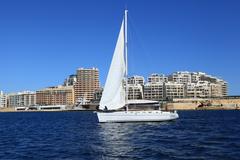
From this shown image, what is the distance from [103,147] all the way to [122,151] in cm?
388

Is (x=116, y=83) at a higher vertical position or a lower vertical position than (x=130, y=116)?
higher

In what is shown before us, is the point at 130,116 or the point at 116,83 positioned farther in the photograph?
the point at 116,83

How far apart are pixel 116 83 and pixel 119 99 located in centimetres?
296

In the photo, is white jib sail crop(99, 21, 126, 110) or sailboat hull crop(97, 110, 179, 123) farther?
white jib sail crop(99, 21, 126, 110)

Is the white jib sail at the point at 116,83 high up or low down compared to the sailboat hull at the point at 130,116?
up

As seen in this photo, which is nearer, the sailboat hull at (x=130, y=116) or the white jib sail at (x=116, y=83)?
the sailboat hull at (x=130, y=116)

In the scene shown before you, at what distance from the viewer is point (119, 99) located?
77000mm

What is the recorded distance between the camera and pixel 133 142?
4484 cm

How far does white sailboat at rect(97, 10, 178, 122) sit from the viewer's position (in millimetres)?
75500

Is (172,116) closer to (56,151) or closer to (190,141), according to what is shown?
(190,141)

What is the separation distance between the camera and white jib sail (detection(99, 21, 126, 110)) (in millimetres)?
76812

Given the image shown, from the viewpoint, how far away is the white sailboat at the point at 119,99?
75500 millimetres

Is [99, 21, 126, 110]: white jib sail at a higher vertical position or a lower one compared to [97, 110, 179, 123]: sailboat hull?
higher

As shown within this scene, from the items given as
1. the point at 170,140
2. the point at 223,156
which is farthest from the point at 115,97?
the point at 223,156
